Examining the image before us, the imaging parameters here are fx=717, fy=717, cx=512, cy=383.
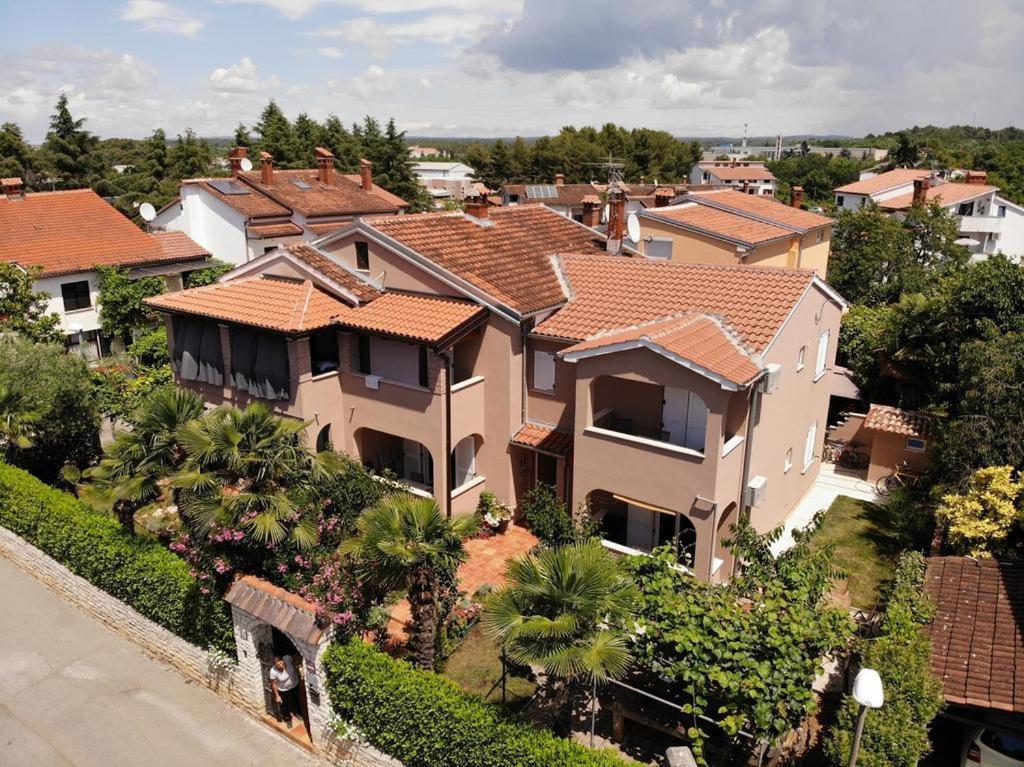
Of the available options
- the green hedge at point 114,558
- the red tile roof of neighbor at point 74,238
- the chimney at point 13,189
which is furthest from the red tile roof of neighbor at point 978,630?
the chimney at point 13,189

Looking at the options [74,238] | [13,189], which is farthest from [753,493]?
[13,189]

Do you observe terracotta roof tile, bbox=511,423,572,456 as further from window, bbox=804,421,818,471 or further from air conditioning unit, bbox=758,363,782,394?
window, bbox=804,421,818,471

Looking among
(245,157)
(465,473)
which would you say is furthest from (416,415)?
(245,157)

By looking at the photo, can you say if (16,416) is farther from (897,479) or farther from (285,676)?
(897,479)

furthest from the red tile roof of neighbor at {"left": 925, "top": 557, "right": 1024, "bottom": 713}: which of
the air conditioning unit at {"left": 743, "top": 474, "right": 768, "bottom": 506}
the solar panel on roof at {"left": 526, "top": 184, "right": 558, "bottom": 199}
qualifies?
the solar panel on roof at {"left": 526, "top": 184, "right": 558, "bottom": 199}

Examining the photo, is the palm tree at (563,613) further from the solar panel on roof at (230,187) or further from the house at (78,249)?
the solar panel on roof at (230,187)

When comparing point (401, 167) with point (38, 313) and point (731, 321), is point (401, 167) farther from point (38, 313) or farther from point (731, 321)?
point (731, 321)
